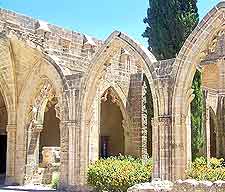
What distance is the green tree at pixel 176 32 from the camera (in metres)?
11.2

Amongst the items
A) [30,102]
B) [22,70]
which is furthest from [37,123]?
[22,70]

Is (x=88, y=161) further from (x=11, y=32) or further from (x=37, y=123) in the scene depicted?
(x=11, y=32)

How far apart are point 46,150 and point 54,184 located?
1334mm

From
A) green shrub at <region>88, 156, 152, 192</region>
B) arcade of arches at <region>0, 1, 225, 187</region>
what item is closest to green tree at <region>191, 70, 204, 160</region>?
arcade of arches at <region>0, 1, 225, 187</region>

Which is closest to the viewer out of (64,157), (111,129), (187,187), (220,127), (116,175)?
(187,187)

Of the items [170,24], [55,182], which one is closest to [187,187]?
[55,182]

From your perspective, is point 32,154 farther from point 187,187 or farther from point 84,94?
point 187,187

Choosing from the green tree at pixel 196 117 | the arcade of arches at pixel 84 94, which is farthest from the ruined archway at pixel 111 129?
the green tree at pixel 196 117

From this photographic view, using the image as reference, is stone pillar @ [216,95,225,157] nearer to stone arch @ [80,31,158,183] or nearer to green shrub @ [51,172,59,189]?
green shrub @ [51,172,59,189]

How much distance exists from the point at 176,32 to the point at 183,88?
3487 mm

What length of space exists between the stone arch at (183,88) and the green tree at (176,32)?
Answer: 2.95m

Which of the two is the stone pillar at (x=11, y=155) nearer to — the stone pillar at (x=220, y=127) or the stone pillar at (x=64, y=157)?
the stone pillar at (x=64, y=157)

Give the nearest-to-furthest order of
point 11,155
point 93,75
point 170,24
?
point 93,75 < point 170,24 < point 11,155

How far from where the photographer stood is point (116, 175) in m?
9.23
